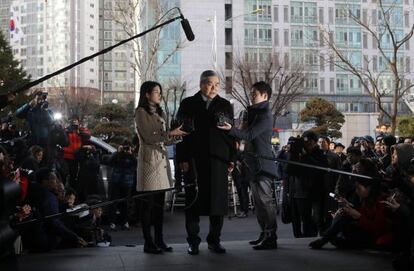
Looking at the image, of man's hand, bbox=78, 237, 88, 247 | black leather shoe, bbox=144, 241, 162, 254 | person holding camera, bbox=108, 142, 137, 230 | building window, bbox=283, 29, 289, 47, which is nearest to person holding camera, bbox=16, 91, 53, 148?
person holding camera, bbox=108, 142, 137, 230

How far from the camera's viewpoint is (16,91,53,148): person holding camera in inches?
440

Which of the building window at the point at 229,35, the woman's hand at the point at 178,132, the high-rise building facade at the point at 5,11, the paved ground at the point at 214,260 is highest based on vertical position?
the high-rise building facade at the point at 5,11

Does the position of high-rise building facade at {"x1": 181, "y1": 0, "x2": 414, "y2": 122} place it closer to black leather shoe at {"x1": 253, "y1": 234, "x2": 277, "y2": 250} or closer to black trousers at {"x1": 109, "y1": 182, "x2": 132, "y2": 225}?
black trousers at {"x1": 109, "y1": 182, "x2": 132, "y2": 225}

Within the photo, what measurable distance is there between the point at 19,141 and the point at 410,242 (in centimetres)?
787


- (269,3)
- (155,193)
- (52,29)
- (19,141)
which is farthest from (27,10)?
(155,193)

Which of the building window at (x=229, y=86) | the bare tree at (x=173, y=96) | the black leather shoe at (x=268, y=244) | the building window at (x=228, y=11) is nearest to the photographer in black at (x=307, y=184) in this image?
the black leather shoe at (x=268, y=244)

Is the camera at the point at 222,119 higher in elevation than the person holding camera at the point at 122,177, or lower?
higher

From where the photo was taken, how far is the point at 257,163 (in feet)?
20.5

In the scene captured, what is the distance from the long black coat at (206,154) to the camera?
598 centimetres

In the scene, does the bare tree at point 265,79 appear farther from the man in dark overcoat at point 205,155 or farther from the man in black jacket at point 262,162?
the man in dark overcoat at point 205,155

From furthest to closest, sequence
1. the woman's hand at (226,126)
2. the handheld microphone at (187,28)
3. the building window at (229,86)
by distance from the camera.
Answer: the building window at (229,86)
the woman's hand at (226,126)
the handheld microphone at (187,28)

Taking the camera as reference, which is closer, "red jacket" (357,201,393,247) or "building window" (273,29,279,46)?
"red jacket" (357,201,393,247)

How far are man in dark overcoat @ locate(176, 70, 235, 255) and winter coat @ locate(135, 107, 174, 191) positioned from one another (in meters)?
0.22

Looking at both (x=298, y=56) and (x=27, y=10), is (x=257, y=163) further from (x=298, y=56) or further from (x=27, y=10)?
(x=27, y=10)
